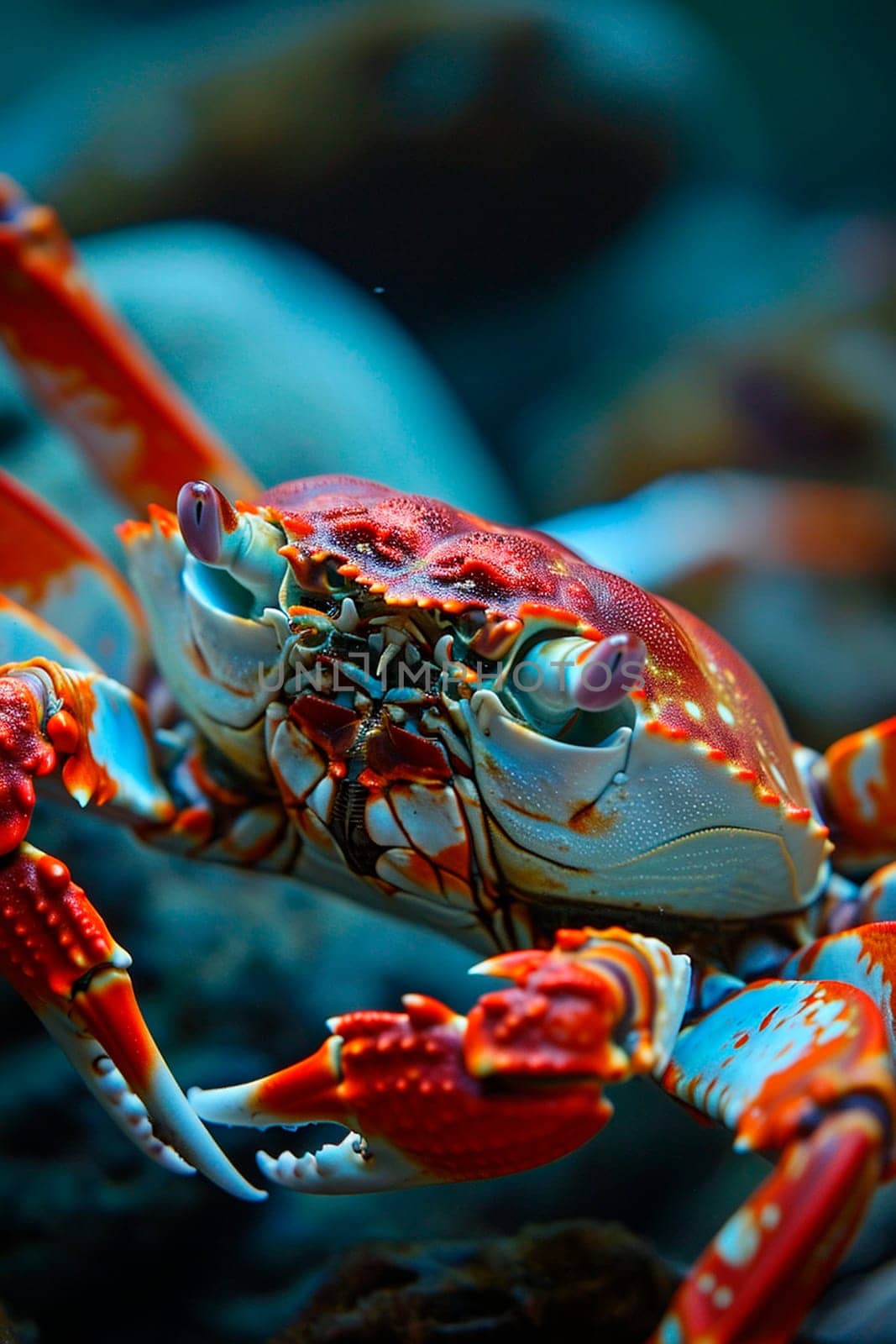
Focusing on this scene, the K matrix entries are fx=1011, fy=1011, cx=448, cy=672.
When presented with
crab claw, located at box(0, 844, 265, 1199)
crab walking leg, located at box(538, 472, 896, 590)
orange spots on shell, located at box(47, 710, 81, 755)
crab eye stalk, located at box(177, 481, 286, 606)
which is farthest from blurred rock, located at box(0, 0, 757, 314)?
crab claw, located at box(0, 844, 265, 1199)

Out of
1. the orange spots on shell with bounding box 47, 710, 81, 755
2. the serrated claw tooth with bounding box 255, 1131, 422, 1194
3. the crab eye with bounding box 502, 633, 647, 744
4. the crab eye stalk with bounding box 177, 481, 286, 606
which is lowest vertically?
the serrated claw tooth with bounding box 255, 1131, 422, 1194

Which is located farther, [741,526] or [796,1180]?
[741,526]

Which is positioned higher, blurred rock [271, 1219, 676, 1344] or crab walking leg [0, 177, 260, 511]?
crab walking leg [0, 177, 260, 511]

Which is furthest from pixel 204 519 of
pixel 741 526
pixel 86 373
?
pixel 741 526

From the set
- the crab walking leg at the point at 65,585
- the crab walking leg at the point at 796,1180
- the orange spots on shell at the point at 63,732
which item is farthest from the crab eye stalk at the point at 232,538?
the crab walking leg at the point at 796,1180

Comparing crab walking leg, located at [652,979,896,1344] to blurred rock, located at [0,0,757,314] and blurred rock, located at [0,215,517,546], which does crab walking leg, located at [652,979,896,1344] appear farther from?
blurred rock, located at [0,0,757,314]

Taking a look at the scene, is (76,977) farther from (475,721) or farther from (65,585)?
(65,585)
